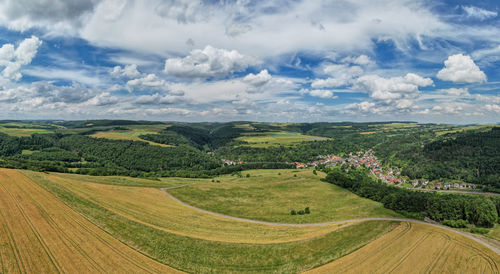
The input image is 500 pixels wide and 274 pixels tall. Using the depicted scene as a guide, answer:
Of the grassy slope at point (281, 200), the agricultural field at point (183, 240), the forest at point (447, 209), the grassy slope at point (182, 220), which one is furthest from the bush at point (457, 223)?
the grassy slope at point (182, 220)

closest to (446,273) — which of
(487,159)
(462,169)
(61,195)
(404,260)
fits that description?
(404,260)

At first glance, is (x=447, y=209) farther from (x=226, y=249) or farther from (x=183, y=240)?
(x=183, y=240)

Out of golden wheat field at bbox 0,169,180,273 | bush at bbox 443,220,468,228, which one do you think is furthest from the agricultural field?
bush at bbox 443,220,468,228

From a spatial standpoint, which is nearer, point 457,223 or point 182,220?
point 182,220

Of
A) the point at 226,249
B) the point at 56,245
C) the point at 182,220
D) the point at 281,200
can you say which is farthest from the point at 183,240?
Answer: the point at 281,200

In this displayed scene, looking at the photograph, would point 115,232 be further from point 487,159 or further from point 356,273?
point 487,159

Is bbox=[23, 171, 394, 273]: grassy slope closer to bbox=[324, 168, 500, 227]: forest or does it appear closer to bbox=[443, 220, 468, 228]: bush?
bbox=[443, 220, 468, 228]: bush

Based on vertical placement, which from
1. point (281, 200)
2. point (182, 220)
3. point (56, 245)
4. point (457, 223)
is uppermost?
point (56, 245)
